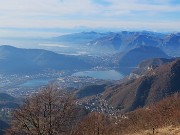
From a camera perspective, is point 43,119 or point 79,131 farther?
point 79,131

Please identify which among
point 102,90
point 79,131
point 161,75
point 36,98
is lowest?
point 102,90

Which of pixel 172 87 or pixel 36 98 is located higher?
pixel 36 98

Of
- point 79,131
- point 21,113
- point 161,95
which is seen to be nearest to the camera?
point 21,113

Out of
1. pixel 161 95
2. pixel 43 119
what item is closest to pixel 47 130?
pixel 43 119

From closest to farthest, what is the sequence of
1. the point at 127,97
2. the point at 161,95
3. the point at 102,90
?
the point at 161,95 < the point at 127,97 < the point at 102,90

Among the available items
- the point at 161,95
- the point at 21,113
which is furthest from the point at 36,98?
the point at 161,95

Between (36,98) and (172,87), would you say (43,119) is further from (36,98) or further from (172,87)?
(172,87)
